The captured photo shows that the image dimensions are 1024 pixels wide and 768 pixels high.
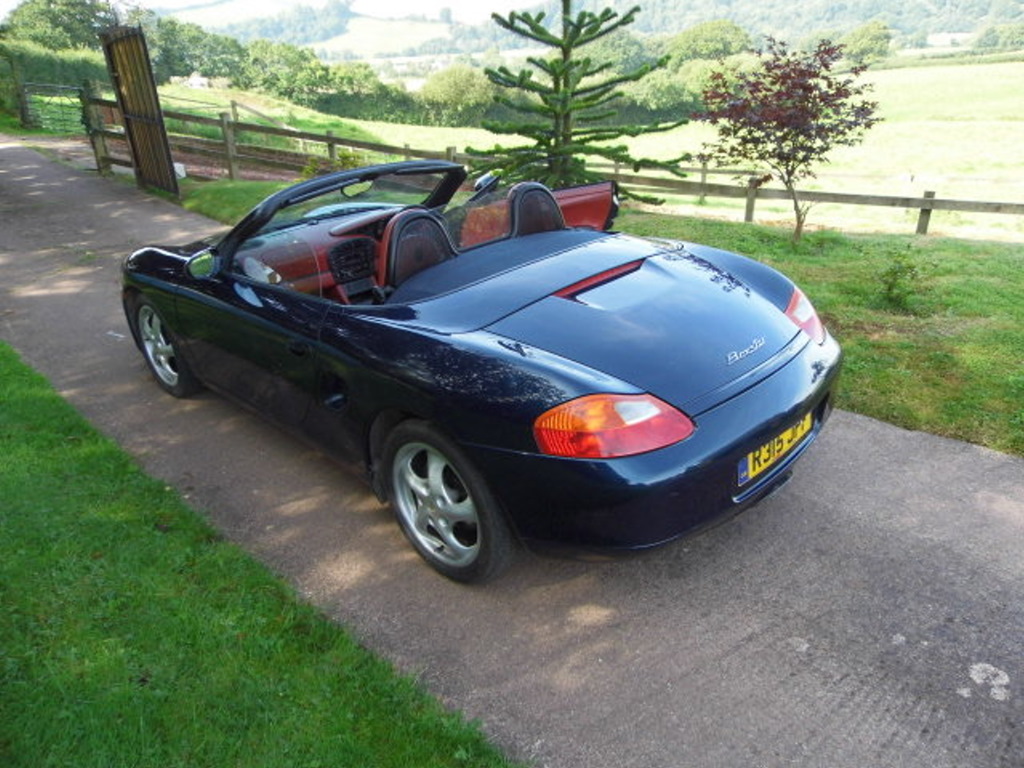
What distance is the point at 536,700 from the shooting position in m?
2.39

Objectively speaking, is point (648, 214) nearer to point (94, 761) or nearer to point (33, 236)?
point (33, 236)

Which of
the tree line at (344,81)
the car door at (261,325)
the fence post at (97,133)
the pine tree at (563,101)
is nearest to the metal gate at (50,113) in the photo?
the fence post at (97,133)

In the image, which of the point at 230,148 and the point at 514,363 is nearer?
the point at 514,363

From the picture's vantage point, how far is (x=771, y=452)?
2705 mm

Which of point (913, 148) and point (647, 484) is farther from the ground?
point (647, 484)

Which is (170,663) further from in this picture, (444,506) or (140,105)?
(140,105)

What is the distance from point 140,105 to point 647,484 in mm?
11921

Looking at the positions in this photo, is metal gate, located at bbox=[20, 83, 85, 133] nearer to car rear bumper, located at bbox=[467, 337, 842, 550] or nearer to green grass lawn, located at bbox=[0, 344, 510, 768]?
green grass lawn, located at bbox=[0, 344, 510, 768]

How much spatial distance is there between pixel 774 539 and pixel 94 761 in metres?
2.59

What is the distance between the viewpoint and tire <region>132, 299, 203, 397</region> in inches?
178

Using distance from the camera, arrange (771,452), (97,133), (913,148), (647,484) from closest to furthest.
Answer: (647,484) < (771,452) < (97,133) < (913,148)

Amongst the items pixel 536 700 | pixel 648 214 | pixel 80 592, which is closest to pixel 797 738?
pixel 536 700

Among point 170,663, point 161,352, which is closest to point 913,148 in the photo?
point 161,352

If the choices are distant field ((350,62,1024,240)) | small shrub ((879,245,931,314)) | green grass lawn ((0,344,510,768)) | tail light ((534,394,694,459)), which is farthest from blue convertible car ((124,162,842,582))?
distant field ((350,62,1024,240))
